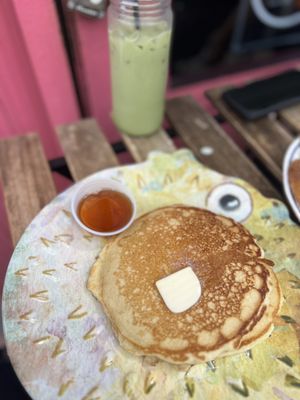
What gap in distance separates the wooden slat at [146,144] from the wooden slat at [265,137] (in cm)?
27

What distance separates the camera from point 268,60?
5.78ft

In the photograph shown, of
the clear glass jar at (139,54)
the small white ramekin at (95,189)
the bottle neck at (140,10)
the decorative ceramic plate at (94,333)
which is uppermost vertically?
the bottle neck at (140,10)

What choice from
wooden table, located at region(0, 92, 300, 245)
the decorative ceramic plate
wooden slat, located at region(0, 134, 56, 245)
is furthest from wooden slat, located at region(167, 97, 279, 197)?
wooden slat, located at region(0, 134, 56, 245)

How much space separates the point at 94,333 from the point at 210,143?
2.49ft

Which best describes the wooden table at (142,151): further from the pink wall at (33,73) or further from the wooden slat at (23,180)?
the pink wall at (33,73)

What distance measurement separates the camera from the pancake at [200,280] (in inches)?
27.9

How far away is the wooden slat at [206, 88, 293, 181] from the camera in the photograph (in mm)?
1145

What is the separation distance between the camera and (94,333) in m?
0.75

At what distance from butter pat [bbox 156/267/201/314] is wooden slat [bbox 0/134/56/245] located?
44 centimetres

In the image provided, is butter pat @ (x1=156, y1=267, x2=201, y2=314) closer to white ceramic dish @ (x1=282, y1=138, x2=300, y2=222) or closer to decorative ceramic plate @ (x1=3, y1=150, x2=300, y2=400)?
decorative ceramic plate @ (x1=3, y1=150, x2=300, y2=400)

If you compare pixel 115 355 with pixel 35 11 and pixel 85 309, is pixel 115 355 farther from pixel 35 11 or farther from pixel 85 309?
pixel 35 11

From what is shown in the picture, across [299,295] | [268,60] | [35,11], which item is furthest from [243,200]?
[268,60]

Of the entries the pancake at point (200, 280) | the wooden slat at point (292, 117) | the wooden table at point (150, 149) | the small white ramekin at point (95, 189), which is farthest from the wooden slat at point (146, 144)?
the wooden slat at point (292, 117)

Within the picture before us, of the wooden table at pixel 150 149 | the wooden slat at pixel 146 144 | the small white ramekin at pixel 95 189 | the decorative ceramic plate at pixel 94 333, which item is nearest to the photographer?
the decorative ceramic plate at pixel 94 333
